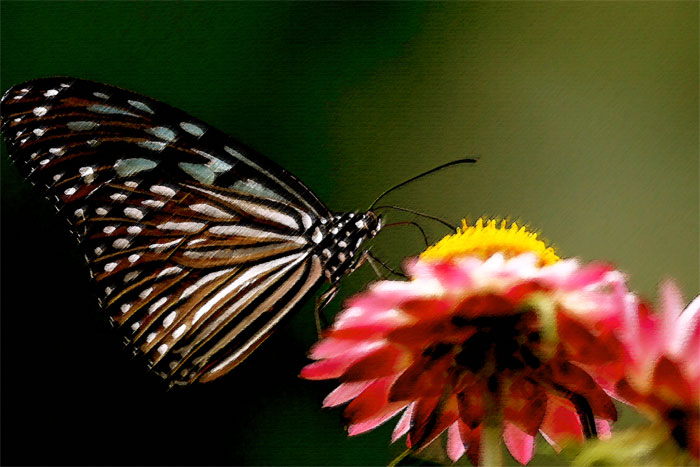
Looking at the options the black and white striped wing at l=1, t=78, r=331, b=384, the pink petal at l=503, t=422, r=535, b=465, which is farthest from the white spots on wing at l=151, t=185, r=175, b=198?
the pink petal at l=503, t=422, r=535, b=465

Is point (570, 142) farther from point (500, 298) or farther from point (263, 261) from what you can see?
point (500, 298)

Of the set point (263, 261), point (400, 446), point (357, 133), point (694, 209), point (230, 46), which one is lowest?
point (400, 446)

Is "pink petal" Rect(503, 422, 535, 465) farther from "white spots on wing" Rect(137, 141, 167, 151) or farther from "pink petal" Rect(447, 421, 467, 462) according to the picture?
"white spots on wing" Rect(137, 141, 167, 151)

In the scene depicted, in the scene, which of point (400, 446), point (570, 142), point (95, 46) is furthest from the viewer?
point (95, 46)

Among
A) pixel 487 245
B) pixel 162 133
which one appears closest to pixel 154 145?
pixel 162 133

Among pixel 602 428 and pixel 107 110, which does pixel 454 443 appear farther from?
pixel 107 110

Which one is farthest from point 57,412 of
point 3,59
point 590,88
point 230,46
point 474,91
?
point 590,88

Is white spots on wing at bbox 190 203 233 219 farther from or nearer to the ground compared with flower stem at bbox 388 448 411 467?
farther from the ground
